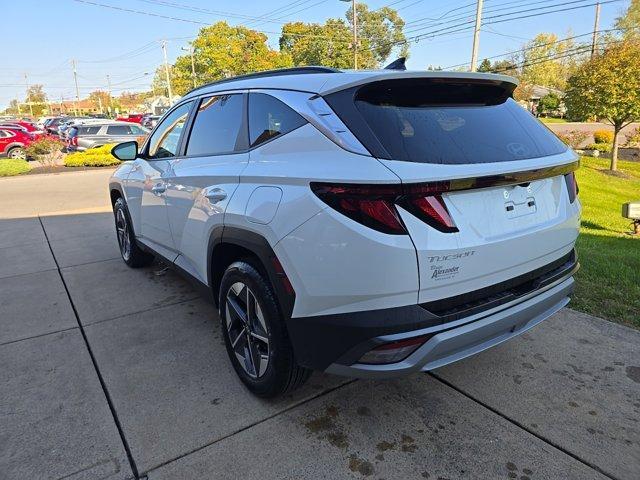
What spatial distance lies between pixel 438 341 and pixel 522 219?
29.5 inches

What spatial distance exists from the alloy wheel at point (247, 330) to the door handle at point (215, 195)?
520 mm

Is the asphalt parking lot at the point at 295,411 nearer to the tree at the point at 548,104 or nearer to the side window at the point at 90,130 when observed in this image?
the side window at the point at 90,130

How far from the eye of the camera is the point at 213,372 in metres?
3.12

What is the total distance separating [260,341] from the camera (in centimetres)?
264

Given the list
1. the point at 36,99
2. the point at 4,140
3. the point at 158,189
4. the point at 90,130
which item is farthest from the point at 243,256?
the point at 36,99

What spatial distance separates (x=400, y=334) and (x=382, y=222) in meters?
0.48

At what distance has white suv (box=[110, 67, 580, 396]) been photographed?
194 cm

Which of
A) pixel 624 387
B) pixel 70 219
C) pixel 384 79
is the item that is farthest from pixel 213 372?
pixel 70 219

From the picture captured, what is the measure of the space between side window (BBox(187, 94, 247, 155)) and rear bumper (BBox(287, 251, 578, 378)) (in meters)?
1.23

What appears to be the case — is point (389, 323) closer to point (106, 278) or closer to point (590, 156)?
point (106, 278)

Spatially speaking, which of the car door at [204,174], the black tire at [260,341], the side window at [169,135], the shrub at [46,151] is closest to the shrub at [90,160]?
the shrub at [46,151]

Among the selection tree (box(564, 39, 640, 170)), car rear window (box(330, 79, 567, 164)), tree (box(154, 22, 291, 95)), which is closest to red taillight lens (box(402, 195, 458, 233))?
car rear window (box(330, 79, 567, 164))

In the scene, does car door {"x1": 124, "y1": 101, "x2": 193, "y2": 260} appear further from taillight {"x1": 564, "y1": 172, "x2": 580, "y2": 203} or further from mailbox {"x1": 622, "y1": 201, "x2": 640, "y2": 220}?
mailbox {"x1": 622, "y1": 201, "x2": 640, "y2": 220}

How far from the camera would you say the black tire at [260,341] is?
7.99 ft
